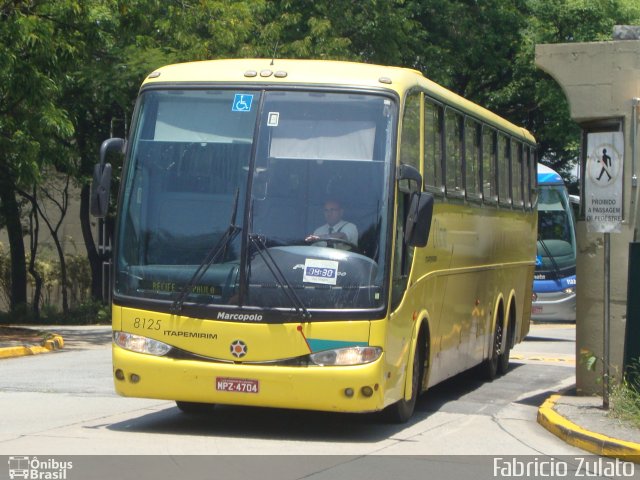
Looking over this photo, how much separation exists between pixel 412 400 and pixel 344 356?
1.94 metres

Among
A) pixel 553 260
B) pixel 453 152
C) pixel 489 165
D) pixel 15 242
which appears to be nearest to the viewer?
pixel 453 152

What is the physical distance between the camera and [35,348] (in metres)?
18.8

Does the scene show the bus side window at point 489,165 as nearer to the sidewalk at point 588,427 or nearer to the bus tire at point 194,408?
the sidewalk at point 588,427

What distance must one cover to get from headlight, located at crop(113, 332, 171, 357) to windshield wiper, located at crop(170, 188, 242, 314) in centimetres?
35

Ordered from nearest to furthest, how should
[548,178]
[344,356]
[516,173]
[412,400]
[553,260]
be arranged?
[344,356]
[412,400]
[516,173]
[553,260]
[548,178]

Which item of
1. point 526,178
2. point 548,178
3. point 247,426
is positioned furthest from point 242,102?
point 548,178

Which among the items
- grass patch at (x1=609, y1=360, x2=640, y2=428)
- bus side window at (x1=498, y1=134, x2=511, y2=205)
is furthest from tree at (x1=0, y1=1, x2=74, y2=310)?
grass patch at (x1=609, y1=360, x2=640, y2=428)

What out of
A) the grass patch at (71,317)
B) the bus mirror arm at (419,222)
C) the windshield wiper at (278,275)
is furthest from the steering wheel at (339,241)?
the grass patch at (71,317)

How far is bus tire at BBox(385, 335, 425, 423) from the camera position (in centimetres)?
1091

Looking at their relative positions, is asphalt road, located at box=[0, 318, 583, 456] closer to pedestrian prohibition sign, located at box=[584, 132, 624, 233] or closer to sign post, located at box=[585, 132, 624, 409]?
sign post, located at box=[585, 132, 624, 409]

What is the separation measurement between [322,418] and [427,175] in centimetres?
274

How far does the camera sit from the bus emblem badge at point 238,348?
31.8ft

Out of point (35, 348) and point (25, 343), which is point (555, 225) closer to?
point (25, 343)

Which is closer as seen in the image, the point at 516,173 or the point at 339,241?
the point at 339,241
